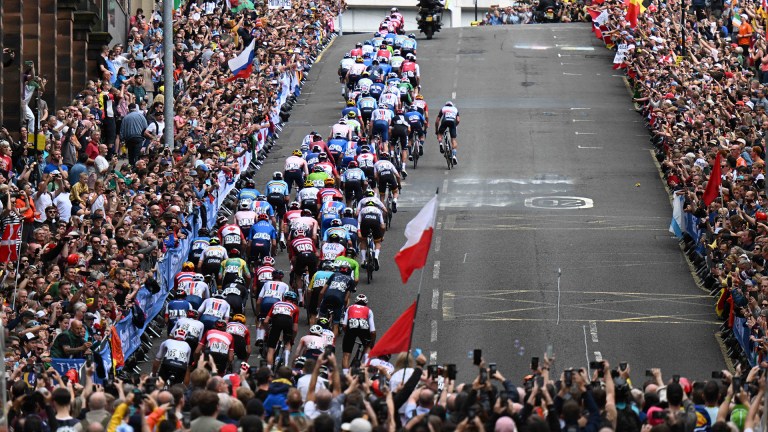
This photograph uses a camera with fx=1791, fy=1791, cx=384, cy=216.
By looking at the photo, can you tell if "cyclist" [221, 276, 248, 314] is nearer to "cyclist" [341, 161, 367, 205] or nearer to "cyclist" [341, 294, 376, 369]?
"cyclist" [341, 294, 376, 369]

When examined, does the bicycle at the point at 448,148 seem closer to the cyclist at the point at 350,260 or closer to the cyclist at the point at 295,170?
the cyclist at the point at 295,170

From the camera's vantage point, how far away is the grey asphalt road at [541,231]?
26469mm

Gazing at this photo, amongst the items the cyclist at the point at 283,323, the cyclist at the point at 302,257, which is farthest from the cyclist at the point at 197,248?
the cyclist at the point at 283,323

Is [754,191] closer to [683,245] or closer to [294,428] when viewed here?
[683,245]

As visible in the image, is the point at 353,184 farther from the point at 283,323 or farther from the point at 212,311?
the point at 212,311

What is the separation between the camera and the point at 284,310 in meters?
24.6

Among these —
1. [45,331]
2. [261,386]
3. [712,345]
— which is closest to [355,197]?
[712,345]

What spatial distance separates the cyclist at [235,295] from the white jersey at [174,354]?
3.06 meters

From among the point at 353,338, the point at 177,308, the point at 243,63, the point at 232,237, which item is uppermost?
the point at 243,63

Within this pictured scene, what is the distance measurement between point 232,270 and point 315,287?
4.68ft

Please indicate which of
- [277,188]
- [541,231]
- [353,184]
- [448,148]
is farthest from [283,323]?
[448,148]

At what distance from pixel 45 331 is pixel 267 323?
427 centimetres

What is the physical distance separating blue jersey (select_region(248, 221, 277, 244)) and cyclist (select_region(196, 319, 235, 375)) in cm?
583

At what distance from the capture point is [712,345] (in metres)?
26.2
